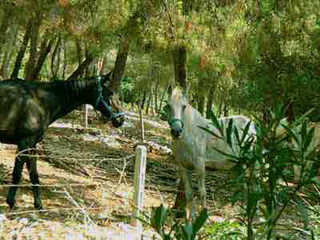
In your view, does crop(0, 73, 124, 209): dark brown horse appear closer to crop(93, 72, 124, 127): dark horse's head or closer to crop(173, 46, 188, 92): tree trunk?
crop(93, 72, 124, 127): dark horse's head

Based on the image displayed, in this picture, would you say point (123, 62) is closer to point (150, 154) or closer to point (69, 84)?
point (150, 154)

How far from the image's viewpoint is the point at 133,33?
714cm

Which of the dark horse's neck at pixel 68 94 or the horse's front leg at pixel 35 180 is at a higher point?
the dark horse's neck at pixel 68 94

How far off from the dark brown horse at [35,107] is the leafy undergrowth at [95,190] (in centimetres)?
46

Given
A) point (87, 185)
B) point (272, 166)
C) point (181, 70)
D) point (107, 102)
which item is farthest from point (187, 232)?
point (181, 70)

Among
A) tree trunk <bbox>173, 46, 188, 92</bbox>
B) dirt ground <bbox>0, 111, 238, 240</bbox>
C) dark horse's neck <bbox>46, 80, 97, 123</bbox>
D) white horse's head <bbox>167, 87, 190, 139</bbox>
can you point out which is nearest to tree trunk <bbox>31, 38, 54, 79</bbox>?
dirt ground <bbox>0, 111, 238, 240</bbox>

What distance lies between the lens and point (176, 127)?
550cm

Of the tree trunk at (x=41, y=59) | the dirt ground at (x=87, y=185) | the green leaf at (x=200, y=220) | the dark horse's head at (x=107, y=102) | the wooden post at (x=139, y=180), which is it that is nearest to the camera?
the green leaf at (x=200, y=220)

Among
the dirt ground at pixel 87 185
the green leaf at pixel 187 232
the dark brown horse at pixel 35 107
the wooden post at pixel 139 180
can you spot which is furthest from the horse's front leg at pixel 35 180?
the green leaf at pixel 187 232

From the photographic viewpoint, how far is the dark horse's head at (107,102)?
625 cm

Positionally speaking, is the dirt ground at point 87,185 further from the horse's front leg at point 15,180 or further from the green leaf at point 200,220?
the green leaf at point 200,220

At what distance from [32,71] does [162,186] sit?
6540 mm

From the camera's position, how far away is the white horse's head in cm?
551

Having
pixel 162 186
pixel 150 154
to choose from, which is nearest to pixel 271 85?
pixel 150 154
